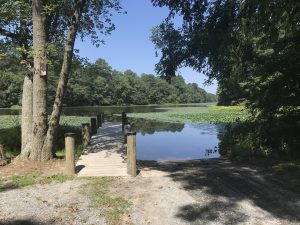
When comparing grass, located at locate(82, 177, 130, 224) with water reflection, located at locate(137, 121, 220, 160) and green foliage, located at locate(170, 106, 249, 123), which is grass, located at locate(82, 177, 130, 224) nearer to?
water reflection, located at locate(137, 121, 220, 160)

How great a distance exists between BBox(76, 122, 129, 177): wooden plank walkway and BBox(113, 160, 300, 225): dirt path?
1.00m

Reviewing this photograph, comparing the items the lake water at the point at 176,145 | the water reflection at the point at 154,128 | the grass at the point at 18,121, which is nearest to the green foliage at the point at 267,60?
the lake water at the point at 176,145

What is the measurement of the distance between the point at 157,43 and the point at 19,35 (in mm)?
34762

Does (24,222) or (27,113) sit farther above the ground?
(27,113)

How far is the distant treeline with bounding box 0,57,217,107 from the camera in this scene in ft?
263

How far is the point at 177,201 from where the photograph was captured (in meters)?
7.82

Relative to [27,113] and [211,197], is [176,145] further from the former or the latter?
[211,197]

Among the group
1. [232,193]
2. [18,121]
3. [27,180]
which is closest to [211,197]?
[232,193]

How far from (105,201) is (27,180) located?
9.16ft

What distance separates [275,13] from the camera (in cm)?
959

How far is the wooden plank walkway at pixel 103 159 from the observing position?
10709mm

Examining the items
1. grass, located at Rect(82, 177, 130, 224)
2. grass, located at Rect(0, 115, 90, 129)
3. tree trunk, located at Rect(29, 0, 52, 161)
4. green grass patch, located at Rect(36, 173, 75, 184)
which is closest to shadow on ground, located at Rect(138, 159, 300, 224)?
grass, located at Rect(82, 177, 130, 224)

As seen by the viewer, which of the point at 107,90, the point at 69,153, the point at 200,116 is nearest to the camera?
the point at 69,153

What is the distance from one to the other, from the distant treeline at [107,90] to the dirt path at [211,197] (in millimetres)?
47417
